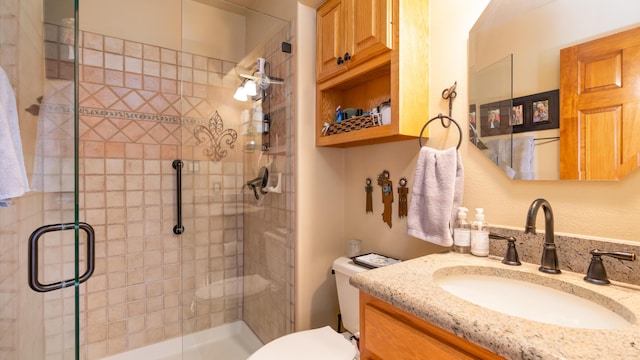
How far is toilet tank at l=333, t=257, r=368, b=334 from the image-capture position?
4.61ft

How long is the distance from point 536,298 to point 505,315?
361mm

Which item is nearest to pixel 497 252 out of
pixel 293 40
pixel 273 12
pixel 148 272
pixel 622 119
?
pixel 622 119

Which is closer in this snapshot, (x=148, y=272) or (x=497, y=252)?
(x=497, y=252)

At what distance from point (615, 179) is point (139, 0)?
108 inches

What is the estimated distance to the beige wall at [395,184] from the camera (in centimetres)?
87

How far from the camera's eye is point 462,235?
1.07 m

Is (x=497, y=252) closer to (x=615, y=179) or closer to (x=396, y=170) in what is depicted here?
(x=615, y=179)

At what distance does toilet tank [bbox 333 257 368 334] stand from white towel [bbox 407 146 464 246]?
0.40 m

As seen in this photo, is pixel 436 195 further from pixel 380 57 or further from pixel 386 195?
pixel 380 57

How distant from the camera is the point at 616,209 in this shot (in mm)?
825

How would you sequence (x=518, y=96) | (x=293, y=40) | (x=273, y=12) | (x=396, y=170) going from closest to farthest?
(x=518, y=96)
(x=396, y=170)
(x=293, y=40)
(x=273, y=12)

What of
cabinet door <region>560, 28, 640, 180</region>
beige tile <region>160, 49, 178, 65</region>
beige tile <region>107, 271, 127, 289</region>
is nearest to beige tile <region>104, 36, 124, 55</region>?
beige tile <region>160, 49, 178, 65</region>

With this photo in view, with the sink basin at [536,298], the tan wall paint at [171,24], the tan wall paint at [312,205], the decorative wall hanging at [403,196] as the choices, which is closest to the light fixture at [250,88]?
the tan wall paint at [171,24]

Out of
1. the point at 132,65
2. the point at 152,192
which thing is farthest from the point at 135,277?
the point at 132,65
